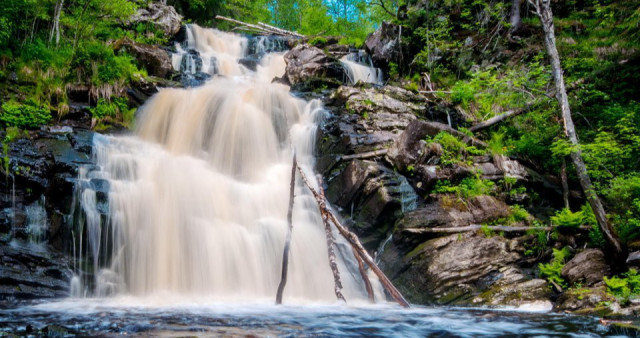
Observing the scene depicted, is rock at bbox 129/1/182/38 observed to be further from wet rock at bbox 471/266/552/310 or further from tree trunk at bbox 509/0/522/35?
wet rock at bbox 471/266/552/310

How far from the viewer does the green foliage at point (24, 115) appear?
8.80 m

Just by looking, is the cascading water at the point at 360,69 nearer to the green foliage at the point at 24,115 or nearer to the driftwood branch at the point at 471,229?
the driftwood branch at the point at 471,229

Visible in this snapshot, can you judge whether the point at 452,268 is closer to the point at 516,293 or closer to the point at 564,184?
the point at 516,293

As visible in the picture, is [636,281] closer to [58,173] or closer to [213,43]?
[58,173]

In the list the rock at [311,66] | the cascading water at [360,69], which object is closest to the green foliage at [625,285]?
the cascading water at [360,69]

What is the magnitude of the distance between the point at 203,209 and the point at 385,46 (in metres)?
11.8

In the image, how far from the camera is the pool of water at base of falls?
439 centimetres

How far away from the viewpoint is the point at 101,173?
8648 mm

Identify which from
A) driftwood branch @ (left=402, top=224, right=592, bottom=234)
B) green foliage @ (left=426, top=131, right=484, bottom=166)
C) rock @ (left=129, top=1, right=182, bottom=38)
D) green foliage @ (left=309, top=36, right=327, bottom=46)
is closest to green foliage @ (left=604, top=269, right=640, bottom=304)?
driftwood branch @ (left=402, top=224, right=592, bottom=234)

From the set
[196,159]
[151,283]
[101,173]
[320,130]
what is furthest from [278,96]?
[151,283]

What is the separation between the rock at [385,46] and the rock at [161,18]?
1030cm

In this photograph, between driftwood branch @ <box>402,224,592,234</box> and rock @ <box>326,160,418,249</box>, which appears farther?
rock @ <box>326,160,418,249</box>

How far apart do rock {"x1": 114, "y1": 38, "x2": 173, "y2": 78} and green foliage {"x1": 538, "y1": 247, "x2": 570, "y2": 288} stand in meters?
13.8

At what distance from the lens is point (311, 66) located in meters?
16.0
